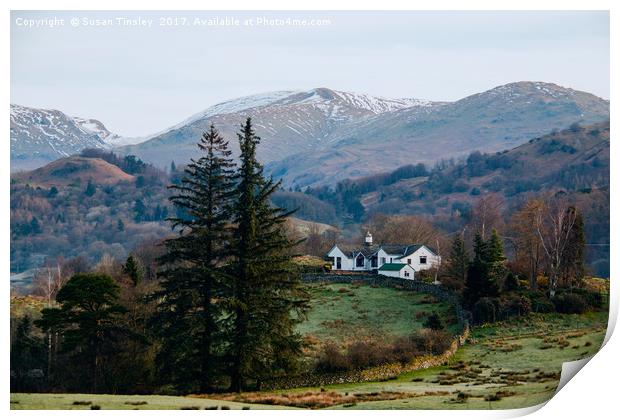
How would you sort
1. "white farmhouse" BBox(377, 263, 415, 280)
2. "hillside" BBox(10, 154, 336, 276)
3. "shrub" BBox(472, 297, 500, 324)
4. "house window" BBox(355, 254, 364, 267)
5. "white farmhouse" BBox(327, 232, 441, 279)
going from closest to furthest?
"shrub" BBox(472, 297, 500, 324), "white farmhouse" BBox(377, 263, 415, 280), "white farmhouse" BBox(327, 232, 441, 279), "house window" BBox(355, 254, 364, 267), "hillside" BBox(10, 154, 336, 276)

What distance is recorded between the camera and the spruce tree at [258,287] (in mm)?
29625

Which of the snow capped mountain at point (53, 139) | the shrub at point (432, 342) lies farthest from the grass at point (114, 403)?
the snow capped mountain at point (53, 139)

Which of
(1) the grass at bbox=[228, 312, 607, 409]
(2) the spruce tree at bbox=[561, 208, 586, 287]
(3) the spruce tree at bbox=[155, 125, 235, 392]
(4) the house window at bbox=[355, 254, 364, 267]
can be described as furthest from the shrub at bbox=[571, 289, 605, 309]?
(4) the house window at bbox=[355, 254, 364, 267]

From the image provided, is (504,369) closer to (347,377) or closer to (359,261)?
(347,377)

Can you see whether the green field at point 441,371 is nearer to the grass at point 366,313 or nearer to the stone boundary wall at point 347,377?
the grass at point 366,313

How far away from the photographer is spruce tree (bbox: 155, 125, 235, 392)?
96.8 feet

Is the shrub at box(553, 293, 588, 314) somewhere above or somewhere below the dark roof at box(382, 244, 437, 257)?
below

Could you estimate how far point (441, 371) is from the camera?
32.0 metres

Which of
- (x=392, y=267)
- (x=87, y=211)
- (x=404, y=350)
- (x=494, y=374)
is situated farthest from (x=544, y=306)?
(x=87, y=211)

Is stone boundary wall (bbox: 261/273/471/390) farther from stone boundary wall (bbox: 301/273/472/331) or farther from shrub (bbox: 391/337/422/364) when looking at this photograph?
shrub (bbox: 391/337/422/364)

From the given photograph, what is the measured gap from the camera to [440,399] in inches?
1021

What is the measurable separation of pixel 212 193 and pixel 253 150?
2066 millimetres

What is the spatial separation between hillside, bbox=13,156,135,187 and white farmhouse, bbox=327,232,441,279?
65.8 meters

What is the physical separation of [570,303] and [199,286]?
20539mm
